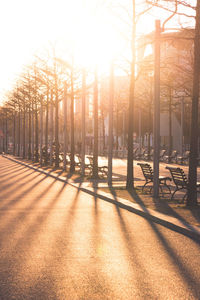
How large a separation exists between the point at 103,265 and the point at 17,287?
1635 mm

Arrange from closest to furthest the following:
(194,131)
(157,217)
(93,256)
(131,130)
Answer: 1. (93,256)
2. (157,217)
3. (194,131)
4. (131,130)

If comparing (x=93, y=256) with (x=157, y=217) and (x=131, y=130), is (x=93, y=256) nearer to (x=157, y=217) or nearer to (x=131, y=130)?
(x=157, y=217)

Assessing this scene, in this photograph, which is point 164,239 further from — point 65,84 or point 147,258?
point 65,84

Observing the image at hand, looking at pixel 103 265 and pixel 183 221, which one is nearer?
pixel 103 265

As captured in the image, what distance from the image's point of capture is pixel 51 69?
43.6 m

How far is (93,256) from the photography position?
27.2 feet

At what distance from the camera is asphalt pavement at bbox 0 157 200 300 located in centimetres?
623

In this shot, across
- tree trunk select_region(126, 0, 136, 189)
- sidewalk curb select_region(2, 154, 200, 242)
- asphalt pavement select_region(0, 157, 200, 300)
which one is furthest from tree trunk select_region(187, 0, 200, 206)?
tree trunk select_region(126, 0, 136, 189)

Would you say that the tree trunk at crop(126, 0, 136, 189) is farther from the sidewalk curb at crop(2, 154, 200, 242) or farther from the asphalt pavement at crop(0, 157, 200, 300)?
the asphalt pavement at crop(0, 157, 200, 300)

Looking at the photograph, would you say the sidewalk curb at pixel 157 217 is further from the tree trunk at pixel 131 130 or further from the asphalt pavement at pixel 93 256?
the tree trunk at pixel 131 130

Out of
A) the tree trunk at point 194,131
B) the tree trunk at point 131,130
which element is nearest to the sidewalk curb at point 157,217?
the tree trunk at point 194,131

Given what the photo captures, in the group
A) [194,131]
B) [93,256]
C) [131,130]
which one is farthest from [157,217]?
[131,130]

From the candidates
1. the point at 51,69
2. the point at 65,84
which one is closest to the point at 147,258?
the point at 65,84

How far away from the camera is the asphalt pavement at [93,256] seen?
6227 millimetres
